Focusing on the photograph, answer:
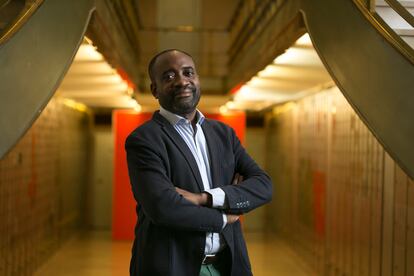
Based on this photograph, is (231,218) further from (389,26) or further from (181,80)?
(389,26)

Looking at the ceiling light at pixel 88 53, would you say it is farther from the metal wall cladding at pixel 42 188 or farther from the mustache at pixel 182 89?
the mustache at pixel 182 89

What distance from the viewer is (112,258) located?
10.3 meters

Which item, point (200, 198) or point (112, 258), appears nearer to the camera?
point (200, 198)

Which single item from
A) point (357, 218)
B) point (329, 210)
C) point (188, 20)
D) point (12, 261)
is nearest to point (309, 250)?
point (329, 210)

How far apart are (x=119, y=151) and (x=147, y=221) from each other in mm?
9459

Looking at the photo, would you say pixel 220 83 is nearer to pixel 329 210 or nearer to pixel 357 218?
pixel 329 210

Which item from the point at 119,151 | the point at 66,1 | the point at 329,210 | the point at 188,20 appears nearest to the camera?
the point at 66,1

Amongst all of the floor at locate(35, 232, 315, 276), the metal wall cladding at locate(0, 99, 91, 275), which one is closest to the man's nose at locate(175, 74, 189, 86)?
the metal wall cladding at locate(0, 99, 91, 275)

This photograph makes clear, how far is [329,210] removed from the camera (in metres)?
8.66

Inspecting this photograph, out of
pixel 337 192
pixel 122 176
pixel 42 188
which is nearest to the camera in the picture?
pixel 337 192

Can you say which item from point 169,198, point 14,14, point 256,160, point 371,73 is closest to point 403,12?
point 371,73

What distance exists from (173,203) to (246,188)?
38 cm

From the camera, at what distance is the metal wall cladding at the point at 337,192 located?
5.75 m

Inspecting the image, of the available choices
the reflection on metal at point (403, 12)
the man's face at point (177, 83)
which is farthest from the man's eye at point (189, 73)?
the reflection on metal at point (403, 12)
